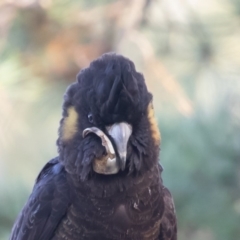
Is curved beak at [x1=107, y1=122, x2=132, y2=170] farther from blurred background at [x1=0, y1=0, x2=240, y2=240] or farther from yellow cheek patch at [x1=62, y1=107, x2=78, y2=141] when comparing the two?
blurred background at [x1=0, y1=0, x2=240, y2=240]

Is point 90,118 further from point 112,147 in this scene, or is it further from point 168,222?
point 168,222

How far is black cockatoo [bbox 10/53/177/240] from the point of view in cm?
73

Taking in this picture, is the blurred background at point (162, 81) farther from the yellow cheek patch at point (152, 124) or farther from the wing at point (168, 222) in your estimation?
the yellow cheek patch at point (152, 124)

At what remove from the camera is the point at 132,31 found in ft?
3.93

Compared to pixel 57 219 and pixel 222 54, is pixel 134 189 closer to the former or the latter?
pixel 57 219

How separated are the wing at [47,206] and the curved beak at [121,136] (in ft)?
0.59

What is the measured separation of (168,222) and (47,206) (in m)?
0.24

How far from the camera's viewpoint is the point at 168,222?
3.01 feet

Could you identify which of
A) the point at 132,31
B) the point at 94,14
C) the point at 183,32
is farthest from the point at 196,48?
the point at 94,14

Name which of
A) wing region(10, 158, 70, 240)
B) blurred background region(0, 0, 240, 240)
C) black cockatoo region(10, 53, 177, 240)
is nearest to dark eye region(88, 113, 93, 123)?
black cockatoo region(10, 53, 177, 240)

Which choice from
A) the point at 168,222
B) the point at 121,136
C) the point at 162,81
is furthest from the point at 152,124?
the point at 162,81

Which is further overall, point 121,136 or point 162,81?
point 162,81

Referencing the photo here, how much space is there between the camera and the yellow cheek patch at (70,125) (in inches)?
30.7

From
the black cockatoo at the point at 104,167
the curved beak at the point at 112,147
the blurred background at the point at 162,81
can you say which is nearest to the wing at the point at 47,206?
the black cockatoo at the point at 104,167
